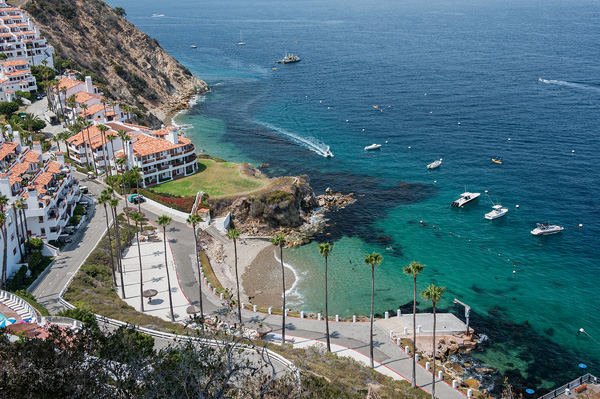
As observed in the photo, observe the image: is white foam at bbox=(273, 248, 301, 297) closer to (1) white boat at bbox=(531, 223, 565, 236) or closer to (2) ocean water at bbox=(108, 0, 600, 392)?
(2) ocean water at bbox=(108, 0, 600, 392)

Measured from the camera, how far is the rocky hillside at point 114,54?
157 meters

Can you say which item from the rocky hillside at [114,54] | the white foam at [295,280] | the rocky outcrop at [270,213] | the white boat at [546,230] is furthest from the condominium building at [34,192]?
the white boat at [546,230]

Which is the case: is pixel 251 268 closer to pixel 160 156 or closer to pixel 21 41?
pixel 160 156

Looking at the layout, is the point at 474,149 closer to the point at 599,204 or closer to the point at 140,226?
the point at 599,204

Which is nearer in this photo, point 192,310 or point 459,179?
point 192,310

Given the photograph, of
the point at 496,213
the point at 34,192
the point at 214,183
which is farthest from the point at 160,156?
the point at 496,213

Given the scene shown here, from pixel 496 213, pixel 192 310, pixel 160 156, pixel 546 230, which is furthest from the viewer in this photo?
Result: pixel 160 156

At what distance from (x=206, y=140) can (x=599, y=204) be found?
91.7m

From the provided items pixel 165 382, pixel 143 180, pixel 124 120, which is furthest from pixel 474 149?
pixel 165 382

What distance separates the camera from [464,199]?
97.9m

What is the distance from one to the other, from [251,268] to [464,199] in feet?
148

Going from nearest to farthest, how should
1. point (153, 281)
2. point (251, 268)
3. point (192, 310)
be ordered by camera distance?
point (192, 310) → point (153, 281) → point (251, 268)

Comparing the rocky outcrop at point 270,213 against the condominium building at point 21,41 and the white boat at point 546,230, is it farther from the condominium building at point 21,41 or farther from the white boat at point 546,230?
the condominium building at point 21,41

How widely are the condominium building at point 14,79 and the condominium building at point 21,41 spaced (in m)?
10.1
